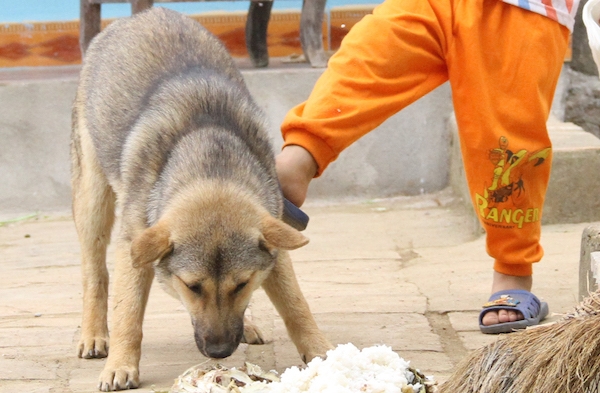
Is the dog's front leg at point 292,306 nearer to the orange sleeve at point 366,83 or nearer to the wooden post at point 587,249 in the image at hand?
the orange sleeve at point 366,83

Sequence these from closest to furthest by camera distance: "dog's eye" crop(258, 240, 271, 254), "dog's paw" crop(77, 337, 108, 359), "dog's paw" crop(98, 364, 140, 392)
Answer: "dog's eye" crop(258, 240, 271, 254) → "dog's paw" crop(98, 364, 140, 392) → "dog's paw" crop(77, 337, 108, 359)

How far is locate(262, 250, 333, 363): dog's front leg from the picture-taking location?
136 inches

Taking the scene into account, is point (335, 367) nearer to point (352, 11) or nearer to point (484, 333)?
point (484, 333)

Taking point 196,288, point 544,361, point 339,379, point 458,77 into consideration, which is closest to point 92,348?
point 196,288

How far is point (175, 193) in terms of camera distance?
3.20m

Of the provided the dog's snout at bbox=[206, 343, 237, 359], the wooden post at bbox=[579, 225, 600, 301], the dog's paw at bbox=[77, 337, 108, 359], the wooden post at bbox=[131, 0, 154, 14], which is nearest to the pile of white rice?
the dog's snout at bbox=[206, 343, 237, 359]

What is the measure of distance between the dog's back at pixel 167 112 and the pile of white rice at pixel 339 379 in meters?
0.74

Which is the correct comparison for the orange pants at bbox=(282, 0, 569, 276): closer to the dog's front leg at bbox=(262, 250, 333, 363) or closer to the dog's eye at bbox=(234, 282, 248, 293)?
the dog's front leg at bbox=(262, 250, 333, 363)

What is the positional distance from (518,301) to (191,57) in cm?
184

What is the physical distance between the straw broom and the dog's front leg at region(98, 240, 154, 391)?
1339 mm

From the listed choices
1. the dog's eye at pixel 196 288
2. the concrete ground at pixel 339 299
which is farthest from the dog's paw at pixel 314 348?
the dog's eye at pixel 196 288

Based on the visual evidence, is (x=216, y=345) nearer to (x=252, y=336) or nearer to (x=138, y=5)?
(x=252, y=336)

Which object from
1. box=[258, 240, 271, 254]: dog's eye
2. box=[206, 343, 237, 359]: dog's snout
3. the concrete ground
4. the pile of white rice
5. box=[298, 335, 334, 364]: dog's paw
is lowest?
the concrete ground

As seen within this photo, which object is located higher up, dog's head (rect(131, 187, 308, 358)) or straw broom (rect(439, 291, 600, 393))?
straw broom (rect(439, 291, 600, 393))
